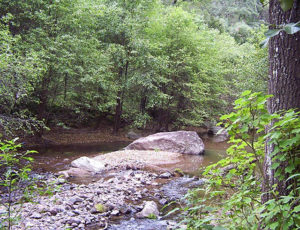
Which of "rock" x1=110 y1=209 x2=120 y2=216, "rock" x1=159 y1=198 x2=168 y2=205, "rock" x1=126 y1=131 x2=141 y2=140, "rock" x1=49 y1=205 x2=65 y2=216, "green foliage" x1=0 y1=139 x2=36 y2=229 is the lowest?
"rock" x1=126 y1=131 x2=141 y2=140

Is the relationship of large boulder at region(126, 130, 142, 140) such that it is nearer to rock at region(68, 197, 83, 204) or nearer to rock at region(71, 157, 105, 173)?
rock at region(71, 157, 105, 173)

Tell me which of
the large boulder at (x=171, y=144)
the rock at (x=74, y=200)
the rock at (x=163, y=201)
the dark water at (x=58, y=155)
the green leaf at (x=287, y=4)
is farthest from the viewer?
the large boulder at (x=171, y=144)

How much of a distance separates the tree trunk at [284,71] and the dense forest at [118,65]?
8.17 meters

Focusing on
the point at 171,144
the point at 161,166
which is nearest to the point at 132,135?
the point at 171,144

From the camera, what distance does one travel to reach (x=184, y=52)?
17.0 metres

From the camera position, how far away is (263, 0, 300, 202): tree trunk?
7.19 ft

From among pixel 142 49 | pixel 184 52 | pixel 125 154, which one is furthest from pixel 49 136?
pixel 184 52

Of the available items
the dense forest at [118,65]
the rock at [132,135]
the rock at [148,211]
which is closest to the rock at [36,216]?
the rock at [148,211]

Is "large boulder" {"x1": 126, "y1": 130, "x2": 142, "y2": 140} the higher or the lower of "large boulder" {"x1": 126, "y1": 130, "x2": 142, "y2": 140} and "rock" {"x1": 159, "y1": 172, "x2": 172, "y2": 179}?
the lower

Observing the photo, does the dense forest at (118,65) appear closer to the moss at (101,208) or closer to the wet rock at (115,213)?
the moss at (101,208)

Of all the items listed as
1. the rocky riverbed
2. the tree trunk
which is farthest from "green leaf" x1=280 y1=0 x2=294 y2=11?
the rocky riverbed

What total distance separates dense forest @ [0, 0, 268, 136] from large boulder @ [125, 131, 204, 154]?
386 cm

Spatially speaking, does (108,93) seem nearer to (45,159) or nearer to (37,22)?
(37,22)

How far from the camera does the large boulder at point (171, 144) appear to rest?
43.0 feet
